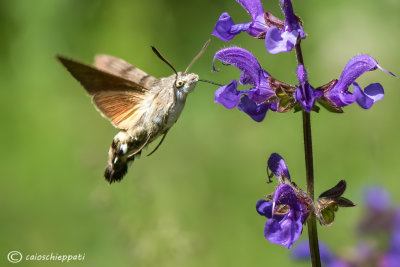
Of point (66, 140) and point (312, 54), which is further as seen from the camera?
point (312, 54)

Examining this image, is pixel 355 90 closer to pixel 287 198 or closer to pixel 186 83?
pixel 287 198

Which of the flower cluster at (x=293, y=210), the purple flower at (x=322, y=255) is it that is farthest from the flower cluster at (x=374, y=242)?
the flower cluster at (x=293, y=210)

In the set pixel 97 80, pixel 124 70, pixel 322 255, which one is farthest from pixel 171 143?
pixel 97 80

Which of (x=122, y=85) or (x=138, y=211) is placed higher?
(x=122, y=85)

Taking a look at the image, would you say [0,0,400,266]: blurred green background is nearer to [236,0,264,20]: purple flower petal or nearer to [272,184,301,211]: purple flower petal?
[272,184,301,211]: purple flower petal

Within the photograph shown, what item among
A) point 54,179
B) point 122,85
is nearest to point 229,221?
point 54,179

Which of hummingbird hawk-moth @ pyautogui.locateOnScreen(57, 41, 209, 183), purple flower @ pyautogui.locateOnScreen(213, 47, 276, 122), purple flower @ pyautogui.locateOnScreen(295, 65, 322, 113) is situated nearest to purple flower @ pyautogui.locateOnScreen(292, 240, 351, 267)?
hummingbird hawk-moth @ pyautogui.locateOnScreen(57, 41, 209, 183)

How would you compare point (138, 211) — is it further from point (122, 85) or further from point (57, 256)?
point (122, 85)
